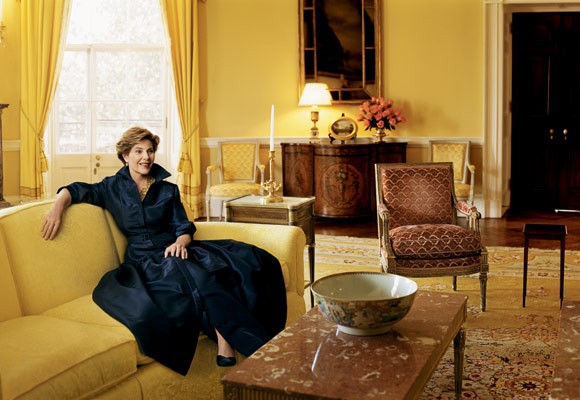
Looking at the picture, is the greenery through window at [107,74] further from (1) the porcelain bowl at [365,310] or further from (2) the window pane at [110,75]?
(1) the porcelain bowl at [365,310]

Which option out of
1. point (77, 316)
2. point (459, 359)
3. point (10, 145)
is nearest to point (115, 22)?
point (10, 145)

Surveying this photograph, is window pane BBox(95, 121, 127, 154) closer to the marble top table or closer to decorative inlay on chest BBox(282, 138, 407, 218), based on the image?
decorative inlay on chest BBox(282, 138, 407, 218)

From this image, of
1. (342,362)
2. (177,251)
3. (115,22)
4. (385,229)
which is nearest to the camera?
(342,362)

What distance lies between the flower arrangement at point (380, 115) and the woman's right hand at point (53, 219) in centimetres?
510

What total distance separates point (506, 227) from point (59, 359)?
590cm

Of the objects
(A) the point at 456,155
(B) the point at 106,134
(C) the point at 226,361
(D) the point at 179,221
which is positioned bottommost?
(C) the point at 226,361

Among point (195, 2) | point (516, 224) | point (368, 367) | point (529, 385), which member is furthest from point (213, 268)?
point (195, 2)

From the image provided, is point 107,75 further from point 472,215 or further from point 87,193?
point 87,193

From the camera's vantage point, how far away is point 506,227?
7590mm

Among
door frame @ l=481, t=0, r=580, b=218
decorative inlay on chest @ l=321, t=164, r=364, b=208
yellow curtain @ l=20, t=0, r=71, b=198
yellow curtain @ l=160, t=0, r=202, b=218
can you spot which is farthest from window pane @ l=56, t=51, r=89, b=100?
door frame @ l=481, t=0, r=580, b=218

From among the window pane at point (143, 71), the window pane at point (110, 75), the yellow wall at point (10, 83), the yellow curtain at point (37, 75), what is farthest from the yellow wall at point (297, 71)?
the yellow wall at point (10, 83)

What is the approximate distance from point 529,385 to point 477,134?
5.32 meters

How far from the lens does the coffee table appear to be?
2.20 m

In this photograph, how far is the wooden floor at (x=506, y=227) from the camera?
670cm
